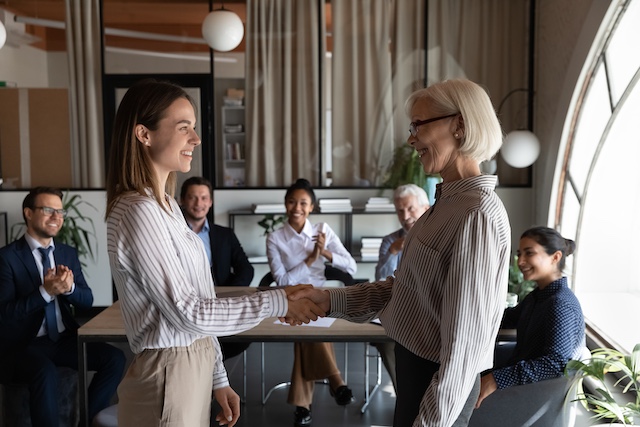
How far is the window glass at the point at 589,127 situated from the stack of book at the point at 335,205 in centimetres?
207

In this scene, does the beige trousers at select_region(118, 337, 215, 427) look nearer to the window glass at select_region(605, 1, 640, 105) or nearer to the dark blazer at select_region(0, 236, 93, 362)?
the dark blazer at select_region(0, 236, 93, 362)

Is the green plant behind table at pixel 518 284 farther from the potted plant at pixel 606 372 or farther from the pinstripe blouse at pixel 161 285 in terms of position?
the pinstripe blouse at pixel 161 285

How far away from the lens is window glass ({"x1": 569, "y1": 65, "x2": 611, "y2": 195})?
5.09 meters

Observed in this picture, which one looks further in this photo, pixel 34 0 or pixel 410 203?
pixel 34 0

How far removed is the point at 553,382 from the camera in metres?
2.86

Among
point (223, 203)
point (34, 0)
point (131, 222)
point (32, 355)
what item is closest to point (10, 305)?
point (32, 355)

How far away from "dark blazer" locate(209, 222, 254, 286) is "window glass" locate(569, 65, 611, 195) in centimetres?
265

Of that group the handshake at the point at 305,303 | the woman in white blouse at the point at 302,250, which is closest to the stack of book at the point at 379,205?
the woman in white blouse at the point at 302,250

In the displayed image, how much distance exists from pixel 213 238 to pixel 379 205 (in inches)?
93.3

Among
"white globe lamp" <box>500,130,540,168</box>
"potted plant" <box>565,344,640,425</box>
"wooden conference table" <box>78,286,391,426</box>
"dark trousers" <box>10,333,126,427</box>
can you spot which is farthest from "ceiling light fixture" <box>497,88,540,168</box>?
"dark trousers" <box>10,333,126,427</box>

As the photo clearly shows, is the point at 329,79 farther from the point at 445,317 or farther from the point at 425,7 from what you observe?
the point at 445,317

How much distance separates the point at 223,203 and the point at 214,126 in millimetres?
774

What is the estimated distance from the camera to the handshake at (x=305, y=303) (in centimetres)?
217

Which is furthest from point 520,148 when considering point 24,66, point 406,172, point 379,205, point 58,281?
point 24,66
